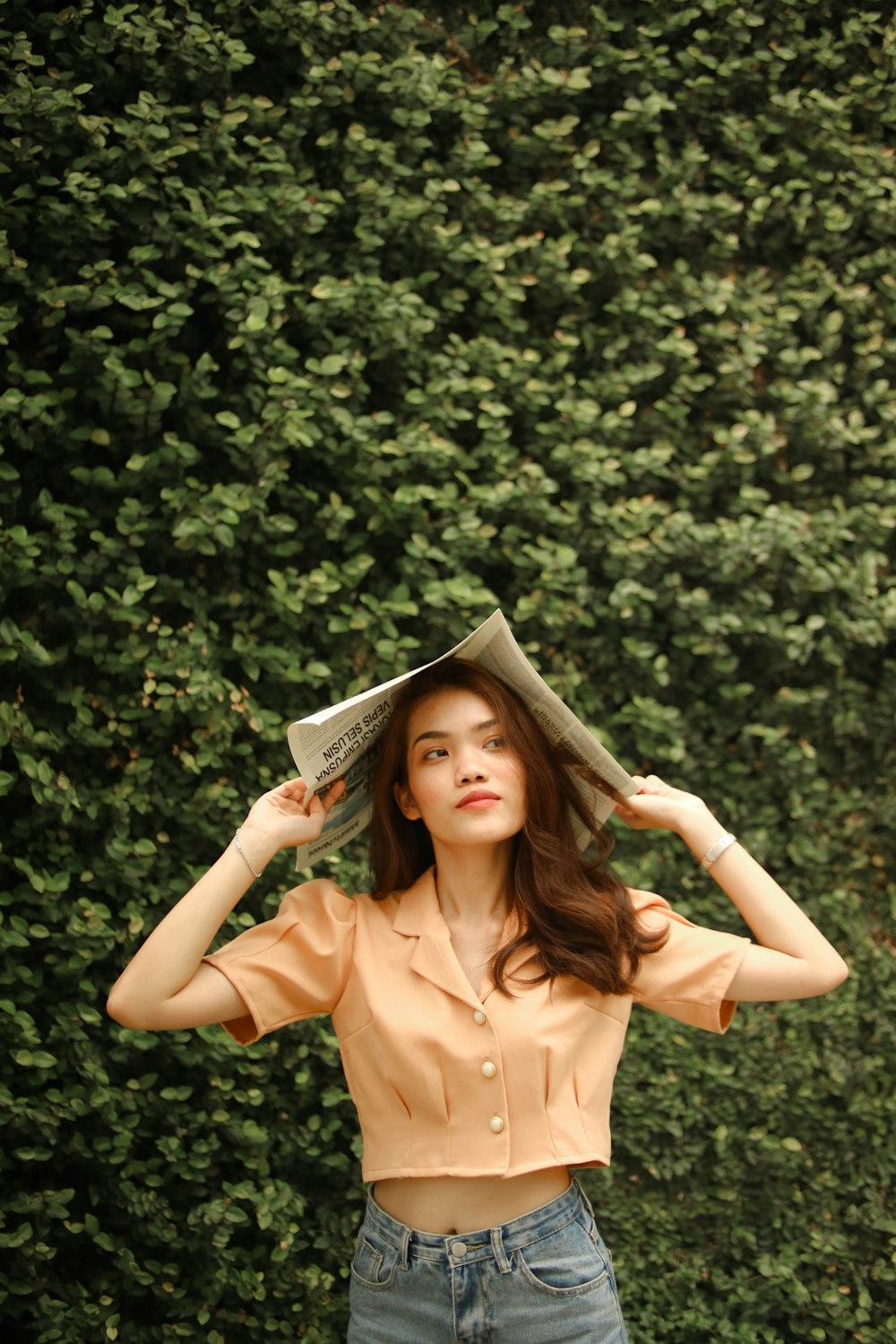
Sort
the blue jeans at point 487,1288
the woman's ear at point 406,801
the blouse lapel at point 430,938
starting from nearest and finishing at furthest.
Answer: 1. the blue jeans at point 487,1288
2. the blouse lapel at point 430,938
3. the woman's ear at point 406,801

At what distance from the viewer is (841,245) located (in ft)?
11.3

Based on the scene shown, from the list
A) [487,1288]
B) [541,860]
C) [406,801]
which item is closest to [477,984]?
[541,860]

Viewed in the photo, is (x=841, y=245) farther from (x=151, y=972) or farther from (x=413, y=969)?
(x=151, y=972)

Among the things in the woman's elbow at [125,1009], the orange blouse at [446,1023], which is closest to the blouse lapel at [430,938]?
the orange blouse at [446,1023]

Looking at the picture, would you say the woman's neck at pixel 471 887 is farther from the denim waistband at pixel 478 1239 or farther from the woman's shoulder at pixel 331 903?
the denim waistband at pixel 478 1239

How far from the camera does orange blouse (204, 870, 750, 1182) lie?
1858 mm

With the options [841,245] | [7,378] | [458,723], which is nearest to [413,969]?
[458,723]

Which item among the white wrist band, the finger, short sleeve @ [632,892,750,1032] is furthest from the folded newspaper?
short sleeve @ [632,892,750,1032]

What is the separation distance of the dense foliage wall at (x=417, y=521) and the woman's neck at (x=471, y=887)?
0.85m

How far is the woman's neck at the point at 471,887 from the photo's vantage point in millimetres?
2082

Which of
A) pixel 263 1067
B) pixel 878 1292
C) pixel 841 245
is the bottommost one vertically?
pixel 878 1292

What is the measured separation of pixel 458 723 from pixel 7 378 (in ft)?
4.83

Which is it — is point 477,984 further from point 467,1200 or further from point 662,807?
point 662,807

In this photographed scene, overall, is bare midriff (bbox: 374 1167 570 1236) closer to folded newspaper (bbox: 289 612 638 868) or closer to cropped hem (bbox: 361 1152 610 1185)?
cropped hem (bbox: 361 1152 610 1185)
